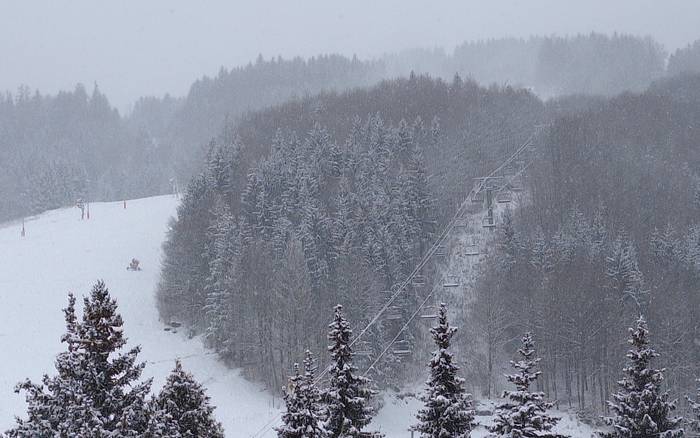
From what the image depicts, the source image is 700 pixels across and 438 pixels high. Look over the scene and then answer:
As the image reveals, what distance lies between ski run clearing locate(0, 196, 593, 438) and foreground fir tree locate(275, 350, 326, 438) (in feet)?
106

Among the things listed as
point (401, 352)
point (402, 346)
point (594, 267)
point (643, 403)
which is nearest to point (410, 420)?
point (401, 352)

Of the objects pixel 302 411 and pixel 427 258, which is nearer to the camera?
pixel 302 411

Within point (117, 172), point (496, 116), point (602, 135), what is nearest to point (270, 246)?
point (496, 116)

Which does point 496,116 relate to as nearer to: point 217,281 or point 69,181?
point 217,281

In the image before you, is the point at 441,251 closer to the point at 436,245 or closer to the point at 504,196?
the point at 436,245

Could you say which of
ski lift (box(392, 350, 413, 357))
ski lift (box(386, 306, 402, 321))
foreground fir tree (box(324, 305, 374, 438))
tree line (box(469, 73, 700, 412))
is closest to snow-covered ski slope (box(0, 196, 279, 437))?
ski lift (box(392, 350, 413, 357))

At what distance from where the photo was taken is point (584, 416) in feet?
155

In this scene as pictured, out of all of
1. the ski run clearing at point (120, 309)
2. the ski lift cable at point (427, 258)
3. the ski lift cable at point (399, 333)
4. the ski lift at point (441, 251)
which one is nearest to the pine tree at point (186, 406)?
the ski lift cable at point (427, 258)

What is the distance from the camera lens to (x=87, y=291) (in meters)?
66.0

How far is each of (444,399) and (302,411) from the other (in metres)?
3.29

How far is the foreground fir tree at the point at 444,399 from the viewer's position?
1400 centimetres

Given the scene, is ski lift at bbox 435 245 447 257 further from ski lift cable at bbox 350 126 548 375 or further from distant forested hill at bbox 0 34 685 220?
distant forested hill at bbox 0 34 685 220

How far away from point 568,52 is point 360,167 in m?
153

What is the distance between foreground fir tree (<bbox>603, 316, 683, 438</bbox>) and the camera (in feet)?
47.8
